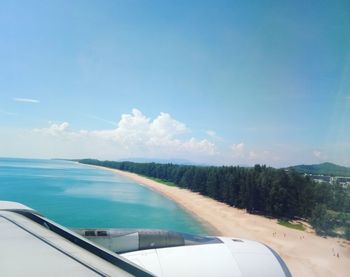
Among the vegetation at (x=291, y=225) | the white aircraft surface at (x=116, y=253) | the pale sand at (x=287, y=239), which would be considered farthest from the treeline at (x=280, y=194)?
the white aircraft surface at (x=116, y=253)

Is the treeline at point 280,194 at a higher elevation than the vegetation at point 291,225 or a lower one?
higher

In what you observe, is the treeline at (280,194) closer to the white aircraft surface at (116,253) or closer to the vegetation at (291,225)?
the vegetation at (291,225)

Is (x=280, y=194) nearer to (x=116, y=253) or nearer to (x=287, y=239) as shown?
(x=287, y=239)

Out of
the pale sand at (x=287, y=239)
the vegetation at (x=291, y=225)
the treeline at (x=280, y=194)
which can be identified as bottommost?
the pale sand at (x=287, y=239)

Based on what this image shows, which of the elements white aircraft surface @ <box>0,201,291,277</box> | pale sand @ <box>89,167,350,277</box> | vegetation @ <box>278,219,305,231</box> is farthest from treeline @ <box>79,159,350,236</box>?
white aircraft surface @ <box>0,201,291,277</box>

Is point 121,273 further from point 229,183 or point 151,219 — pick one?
point 229,183

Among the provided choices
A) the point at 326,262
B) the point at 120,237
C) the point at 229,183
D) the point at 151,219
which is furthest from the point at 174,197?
the point at 120,237

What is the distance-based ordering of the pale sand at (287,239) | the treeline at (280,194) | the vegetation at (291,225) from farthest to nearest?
the vegetation at (291,225) → the treeline at (280,194) → the pale sand at (287,239)
